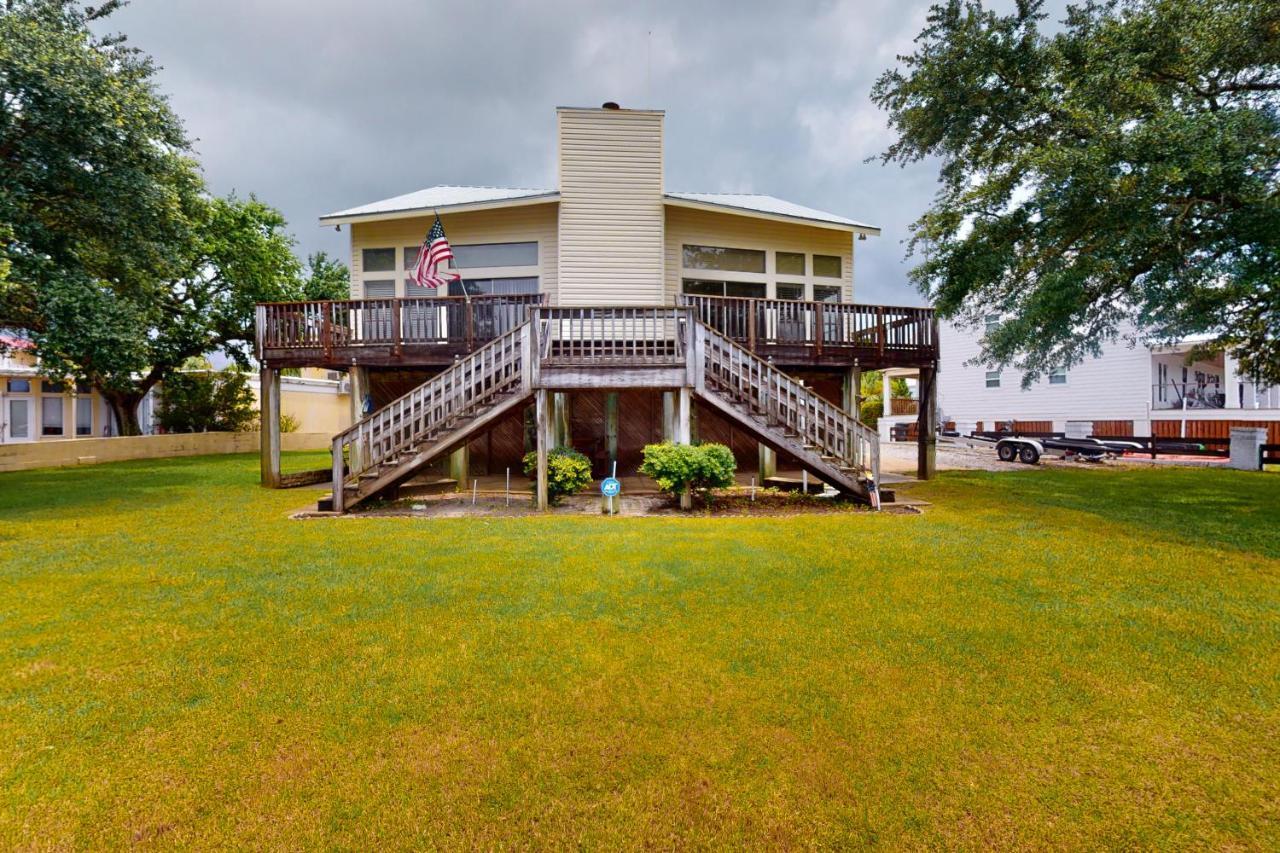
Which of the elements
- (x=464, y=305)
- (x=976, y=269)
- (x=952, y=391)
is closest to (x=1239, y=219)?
(x=976, y=269)

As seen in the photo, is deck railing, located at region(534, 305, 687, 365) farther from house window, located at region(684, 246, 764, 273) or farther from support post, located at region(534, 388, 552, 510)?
house window, located at region(684, 246, 764, 273)

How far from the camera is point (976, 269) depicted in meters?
11.7

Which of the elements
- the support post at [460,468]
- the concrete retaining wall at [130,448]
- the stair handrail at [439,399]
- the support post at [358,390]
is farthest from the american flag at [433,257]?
the concrete retaining wall at [130,448]

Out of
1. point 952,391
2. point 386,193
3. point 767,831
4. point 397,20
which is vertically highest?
point 397,20

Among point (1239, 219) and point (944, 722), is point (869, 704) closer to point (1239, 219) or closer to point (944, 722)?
point (944, 722)

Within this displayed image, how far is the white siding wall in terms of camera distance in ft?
76.4

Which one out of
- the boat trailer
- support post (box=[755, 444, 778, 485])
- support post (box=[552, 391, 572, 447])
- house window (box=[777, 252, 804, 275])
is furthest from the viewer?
the boat trailer

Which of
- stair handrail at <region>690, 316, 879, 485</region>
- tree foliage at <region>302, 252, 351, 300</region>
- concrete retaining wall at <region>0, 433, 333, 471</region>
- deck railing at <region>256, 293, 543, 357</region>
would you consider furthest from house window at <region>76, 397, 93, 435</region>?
stair handrail at <region>690, 316, 879, 485</region>

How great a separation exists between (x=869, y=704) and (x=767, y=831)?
3.81 ft

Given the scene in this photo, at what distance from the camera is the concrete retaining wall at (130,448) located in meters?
16.3

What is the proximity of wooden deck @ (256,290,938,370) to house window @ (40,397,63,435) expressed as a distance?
22174 mm

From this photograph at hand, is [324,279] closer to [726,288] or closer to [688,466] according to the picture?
[726,288]

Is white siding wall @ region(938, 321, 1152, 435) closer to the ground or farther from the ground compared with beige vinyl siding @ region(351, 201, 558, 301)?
closer to the ground

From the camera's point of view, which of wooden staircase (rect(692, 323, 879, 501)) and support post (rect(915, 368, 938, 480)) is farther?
support post (rect(915, 368, 938, 480))
